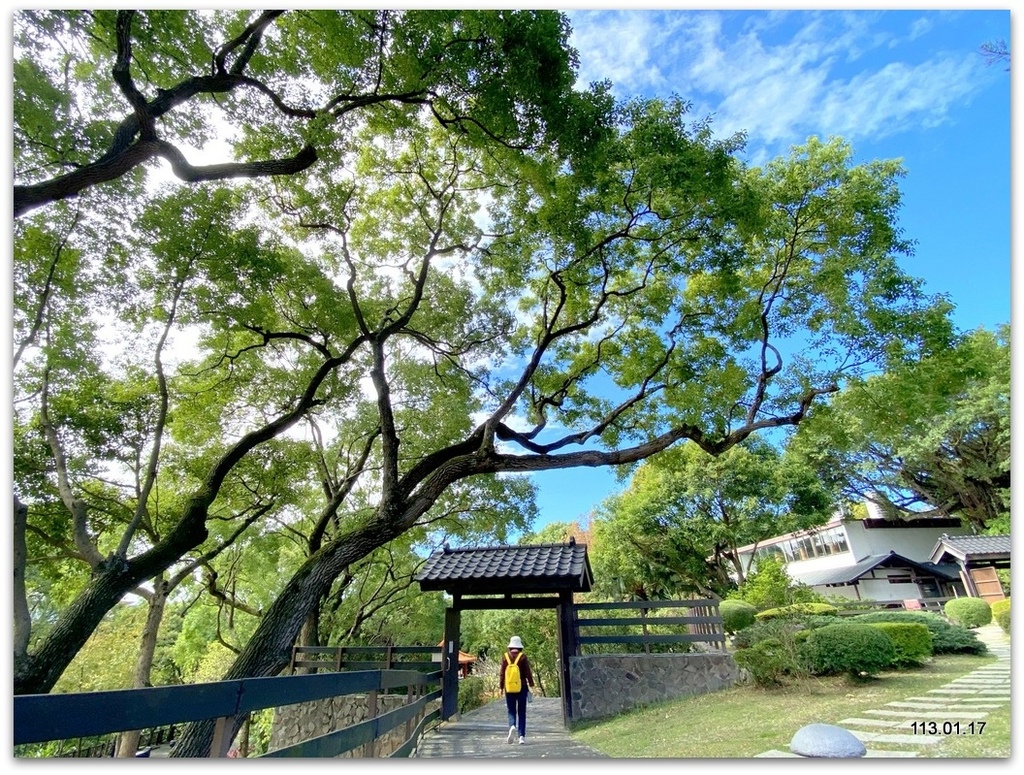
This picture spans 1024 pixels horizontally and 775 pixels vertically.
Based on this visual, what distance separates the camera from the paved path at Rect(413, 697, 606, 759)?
3.94m

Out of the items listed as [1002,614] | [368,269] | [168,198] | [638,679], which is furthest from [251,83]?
[1002,614]

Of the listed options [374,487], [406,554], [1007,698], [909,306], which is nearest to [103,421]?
[374,487]

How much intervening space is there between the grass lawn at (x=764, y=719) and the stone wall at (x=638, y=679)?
17cm

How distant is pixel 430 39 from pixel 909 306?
4515 mm

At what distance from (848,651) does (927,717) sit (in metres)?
1.57

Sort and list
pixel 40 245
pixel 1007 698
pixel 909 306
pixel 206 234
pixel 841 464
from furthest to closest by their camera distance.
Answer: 1. pixel 841 464
2. pixel 909 306
3. pixel 206 234
4. pixel 40 245
5. pixel 1007 698

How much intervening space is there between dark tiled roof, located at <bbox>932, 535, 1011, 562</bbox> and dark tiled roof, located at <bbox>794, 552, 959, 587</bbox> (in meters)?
3.25

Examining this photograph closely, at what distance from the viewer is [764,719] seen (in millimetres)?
3682

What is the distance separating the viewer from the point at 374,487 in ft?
28.2

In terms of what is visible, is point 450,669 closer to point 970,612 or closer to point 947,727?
point 947,727

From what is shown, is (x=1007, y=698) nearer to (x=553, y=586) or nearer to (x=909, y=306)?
(x=909, y=306)

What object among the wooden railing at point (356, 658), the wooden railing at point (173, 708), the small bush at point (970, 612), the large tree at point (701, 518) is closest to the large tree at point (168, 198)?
the wooden railing at point (173, 708)

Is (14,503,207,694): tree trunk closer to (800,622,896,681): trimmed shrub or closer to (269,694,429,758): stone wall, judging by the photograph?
(269,694,429,758): stone wall

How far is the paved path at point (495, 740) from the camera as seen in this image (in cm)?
394
